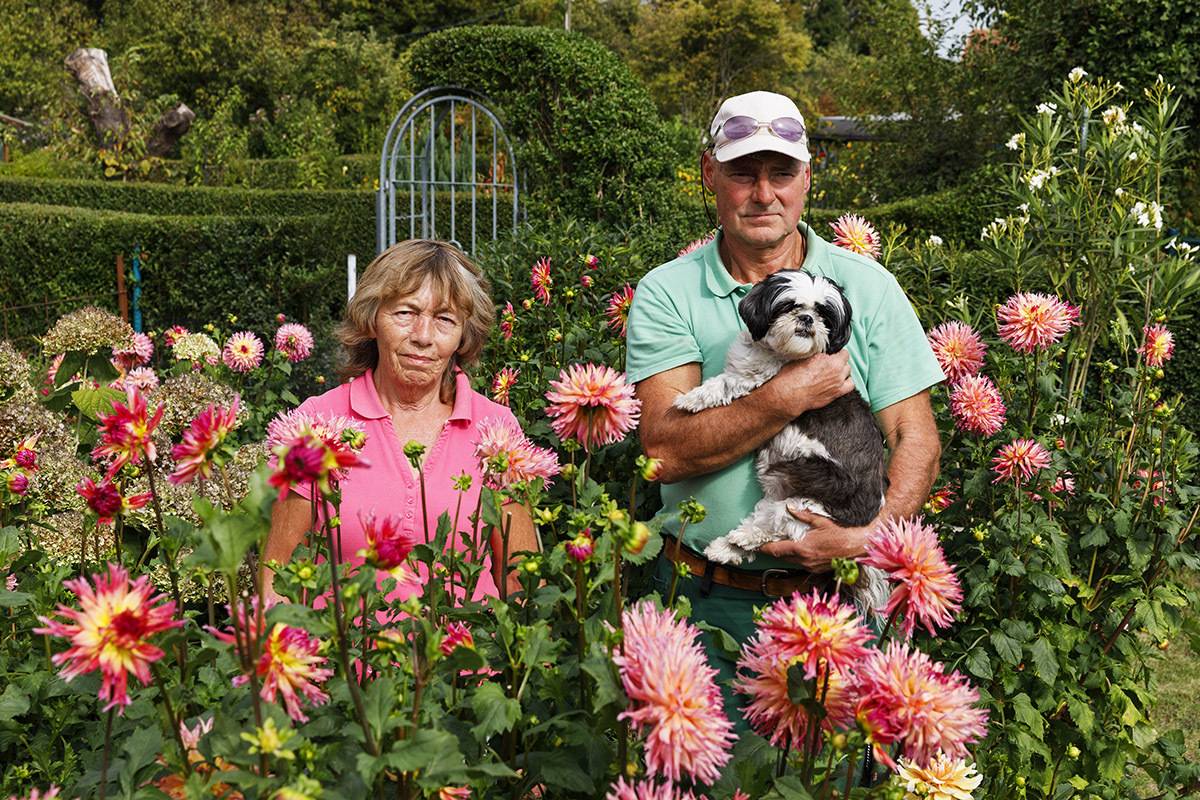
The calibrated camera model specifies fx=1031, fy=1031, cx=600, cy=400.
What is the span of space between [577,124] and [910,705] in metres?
7.07

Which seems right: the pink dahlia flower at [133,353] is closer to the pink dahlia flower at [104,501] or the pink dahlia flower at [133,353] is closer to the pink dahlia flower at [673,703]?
the pink dahlia flower at [104,501]

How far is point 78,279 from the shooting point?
10281mm

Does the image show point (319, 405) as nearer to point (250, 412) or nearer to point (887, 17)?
point (250, 412)

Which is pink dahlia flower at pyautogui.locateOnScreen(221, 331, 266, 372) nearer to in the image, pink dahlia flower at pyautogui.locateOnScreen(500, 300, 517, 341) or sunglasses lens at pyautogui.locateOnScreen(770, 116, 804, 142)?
pink dahlia flower at pyautogui.locateOnScreen(500, 300, 517, 341)

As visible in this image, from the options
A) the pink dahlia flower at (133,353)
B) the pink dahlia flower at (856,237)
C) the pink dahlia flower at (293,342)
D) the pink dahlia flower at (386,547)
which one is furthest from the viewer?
the pink dahlia flower at (293,342)

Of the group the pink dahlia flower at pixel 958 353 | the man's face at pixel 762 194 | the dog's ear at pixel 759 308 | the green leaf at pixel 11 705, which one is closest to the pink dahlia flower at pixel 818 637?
the green leaf at pixel 11 705

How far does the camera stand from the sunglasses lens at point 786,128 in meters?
2.12

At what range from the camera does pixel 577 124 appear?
25.1 feet

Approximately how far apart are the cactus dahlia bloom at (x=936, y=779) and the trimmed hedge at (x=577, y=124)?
6.33 meters

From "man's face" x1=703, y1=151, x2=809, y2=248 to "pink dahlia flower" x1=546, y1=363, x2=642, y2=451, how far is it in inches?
34.4

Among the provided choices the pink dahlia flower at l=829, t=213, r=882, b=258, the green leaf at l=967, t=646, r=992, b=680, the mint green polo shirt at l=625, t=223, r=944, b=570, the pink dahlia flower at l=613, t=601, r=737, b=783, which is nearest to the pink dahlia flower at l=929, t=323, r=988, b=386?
the pink dahlia flower at l=829, t=213, r=882, b=258

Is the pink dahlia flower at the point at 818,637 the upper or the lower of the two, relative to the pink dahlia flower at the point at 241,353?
upper

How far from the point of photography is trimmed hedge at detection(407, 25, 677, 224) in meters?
7.48

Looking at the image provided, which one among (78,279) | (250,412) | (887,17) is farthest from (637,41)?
(250,412)
